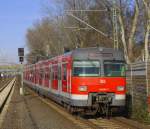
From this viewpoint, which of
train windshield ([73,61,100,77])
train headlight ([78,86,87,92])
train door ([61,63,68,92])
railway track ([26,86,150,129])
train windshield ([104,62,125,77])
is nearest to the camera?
railway track ([26,86,150,129])

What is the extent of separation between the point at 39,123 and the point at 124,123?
330 cm

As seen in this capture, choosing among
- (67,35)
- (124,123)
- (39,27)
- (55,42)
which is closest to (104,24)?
(67,35)

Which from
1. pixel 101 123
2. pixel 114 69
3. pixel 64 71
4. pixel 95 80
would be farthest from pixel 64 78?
pixel 101 123

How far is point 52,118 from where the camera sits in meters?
21.3

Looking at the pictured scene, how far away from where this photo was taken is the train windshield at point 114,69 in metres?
20.7

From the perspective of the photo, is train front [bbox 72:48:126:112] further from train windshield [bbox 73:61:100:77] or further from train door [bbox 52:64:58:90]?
train door [bbox 52:64:58:90]

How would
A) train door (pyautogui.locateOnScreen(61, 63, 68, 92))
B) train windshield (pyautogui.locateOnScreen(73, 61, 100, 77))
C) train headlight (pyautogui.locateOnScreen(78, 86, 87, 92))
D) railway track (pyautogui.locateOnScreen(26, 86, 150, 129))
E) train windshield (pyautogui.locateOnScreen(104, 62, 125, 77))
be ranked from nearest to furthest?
1. railway track (pyautogui.locateOnScreen(26, 86, 150, 129))
2. train headlight (pyautogui.locateOnScreen(78, 86, 87, 92))
3. train windshield (pyautogui.locateOnScreen(73, 61, 100, 77))
4. train windshield (pyautogui.locateOnScreen(104, 62, 125, 77))
5. train door (pyautogui.locateOnScreen(61, 63, 68, 92))

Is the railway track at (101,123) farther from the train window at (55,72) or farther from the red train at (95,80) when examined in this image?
the train window at (55,72)

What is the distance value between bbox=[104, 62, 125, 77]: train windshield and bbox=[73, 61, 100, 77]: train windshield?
0.38m

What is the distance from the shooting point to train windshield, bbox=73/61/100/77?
67.2 ft

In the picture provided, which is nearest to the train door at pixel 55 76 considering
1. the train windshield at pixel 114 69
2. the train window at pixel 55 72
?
the train window at pixel 55 72

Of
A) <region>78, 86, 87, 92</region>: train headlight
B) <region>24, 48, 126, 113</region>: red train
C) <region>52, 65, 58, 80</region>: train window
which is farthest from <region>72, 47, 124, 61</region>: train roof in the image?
<region>52, 65, 58, 80</region>: train window

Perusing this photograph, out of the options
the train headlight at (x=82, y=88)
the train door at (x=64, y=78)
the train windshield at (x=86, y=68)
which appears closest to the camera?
the train headlight at (x=82, y=88)

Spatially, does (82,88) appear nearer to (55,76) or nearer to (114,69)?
(114,69)
